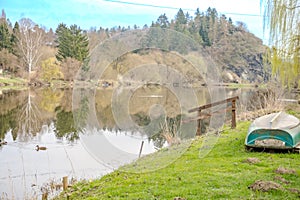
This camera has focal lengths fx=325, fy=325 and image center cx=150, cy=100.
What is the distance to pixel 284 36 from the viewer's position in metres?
6.40

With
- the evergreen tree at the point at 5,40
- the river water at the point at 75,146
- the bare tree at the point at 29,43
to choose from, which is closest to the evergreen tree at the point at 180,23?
the river water at the point at 75,146

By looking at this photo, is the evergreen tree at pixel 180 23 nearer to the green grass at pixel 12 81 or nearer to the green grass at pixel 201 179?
the green grass at pixel 201 179

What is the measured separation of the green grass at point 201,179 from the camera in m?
5.12

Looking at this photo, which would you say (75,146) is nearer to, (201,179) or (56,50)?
(201,179)

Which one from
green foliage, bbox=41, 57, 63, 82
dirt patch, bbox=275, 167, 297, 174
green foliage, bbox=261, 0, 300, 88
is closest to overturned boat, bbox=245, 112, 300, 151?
green foliage, bbox=261, 0, 300, 88

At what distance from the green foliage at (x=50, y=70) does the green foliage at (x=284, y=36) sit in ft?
118

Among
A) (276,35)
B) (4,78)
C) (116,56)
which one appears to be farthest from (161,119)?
(4,78)

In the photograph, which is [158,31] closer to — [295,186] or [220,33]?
[295,186]

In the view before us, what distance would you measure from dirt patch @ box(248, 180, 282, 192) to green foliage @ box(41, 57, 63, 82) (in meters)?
37.3

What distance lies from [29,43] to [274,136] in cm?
4284

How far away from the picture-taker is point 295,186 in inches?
209

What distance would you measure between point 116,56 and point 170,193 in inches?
152

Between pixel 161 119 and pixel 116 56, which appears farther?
pixel 161 119

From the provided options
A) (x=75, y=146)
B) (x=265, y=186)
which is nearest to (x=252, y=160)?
(x=265, y=186)
